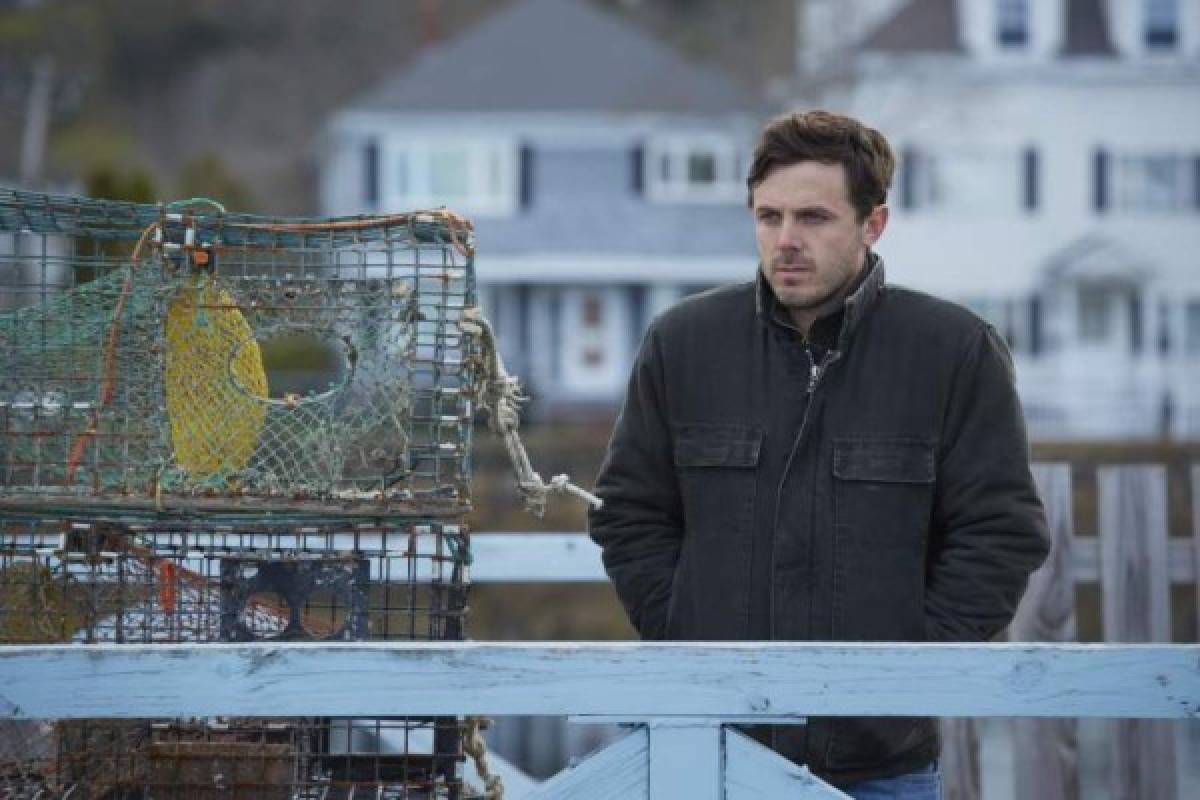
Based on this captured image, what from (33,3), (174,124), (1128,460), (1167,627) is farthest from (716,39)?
(1167,627)

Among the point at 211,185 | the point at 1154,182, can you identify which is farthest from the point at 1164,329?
the point at 211,185

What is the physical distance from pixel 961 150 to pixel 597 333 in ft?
27.7

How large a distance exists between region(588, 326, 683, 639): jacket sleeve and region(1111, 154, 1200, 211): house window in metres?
40.9

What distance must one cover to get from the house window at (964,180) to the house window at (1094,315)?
7.77 feet

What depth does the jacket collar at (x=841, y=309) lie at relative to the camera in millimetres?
4645

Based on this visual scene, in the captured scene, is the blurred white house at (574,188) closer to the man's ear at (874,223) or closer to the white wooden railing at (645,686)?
the man's ear at (874,223)

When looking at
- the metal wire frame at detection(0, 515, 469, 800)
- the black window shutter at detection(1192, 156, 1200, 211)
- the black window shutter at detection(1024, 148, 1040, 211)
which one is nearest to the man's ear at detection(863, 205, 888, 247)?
the metal wire frame at detection(0, 515, 469, 800)

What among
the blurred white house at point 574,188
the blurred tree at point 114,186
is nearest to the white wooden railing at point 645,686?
the blurred tree at point 114,186

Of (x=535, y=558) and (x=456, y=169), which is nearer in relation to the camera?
(x=535, y=558)

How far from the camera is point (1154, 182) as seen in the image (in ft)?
146

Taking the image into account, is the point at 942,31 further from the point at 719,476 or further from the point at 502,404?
the point at 719,476

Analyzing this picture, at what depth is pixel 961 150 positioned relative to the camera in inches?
1702

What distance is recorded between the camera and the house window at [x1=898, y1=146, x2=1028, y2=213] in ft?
141

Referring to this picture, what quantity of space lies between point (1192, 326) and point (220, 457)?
4237cm
